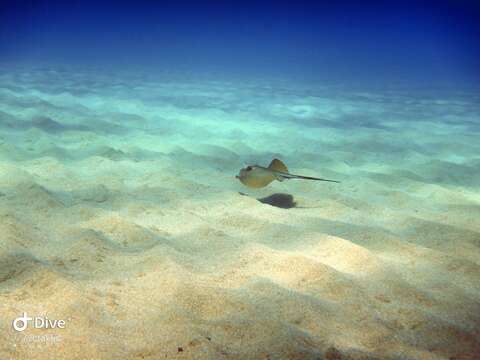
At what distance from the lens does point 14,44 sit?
1791 inches

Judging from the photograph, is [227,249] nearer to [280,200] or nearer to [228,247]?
[228,247]

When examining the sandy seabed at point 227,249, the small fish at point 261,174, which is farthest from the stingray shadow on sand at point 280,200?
the small fish at point 261,174

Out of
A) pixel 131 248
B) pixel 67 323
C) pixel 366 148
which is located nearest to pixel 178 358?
pixel 67 323

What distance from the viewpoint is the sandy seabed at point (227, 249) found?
1.82 meters

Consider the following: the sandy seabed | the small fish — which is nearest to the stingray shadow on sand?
the sandy seabed

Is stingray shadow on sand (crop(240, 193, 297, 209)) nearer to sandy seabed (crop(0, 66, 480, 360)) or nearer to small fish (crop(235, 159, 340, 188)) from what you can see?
sandy seabed (crop(0, 66, 480, 360))

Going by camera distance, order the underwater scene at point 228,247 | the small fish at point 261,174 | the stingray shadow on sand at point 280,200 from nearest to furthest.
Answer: the underwater scene at point 228,247, the small fish at point 261,174, the stingray shadow on sand at point 280,200

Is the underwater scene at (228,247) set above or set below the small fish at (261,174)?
below

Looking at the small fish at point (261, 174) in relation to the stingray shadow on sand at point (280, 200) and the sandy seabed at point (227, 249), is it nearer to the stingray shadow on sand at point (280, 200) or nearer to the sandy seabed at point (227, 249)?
the sandy seabed at point (227, 249)

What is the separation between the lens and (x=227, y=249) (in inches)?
111

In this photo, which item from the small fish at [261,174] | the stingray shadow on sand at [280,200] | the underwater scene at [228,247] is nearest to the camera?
the underwater scene at [228,247]

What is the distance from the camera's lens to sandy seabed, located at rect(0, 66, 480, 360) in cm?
182

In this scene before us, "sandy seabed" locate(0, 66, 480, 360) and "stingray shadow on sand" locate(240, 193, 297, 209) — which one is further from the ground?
"sandy seabed" locate(0, 66, 480, 360)

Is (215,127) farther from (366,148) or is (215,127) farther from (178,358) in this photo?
(178,358)
